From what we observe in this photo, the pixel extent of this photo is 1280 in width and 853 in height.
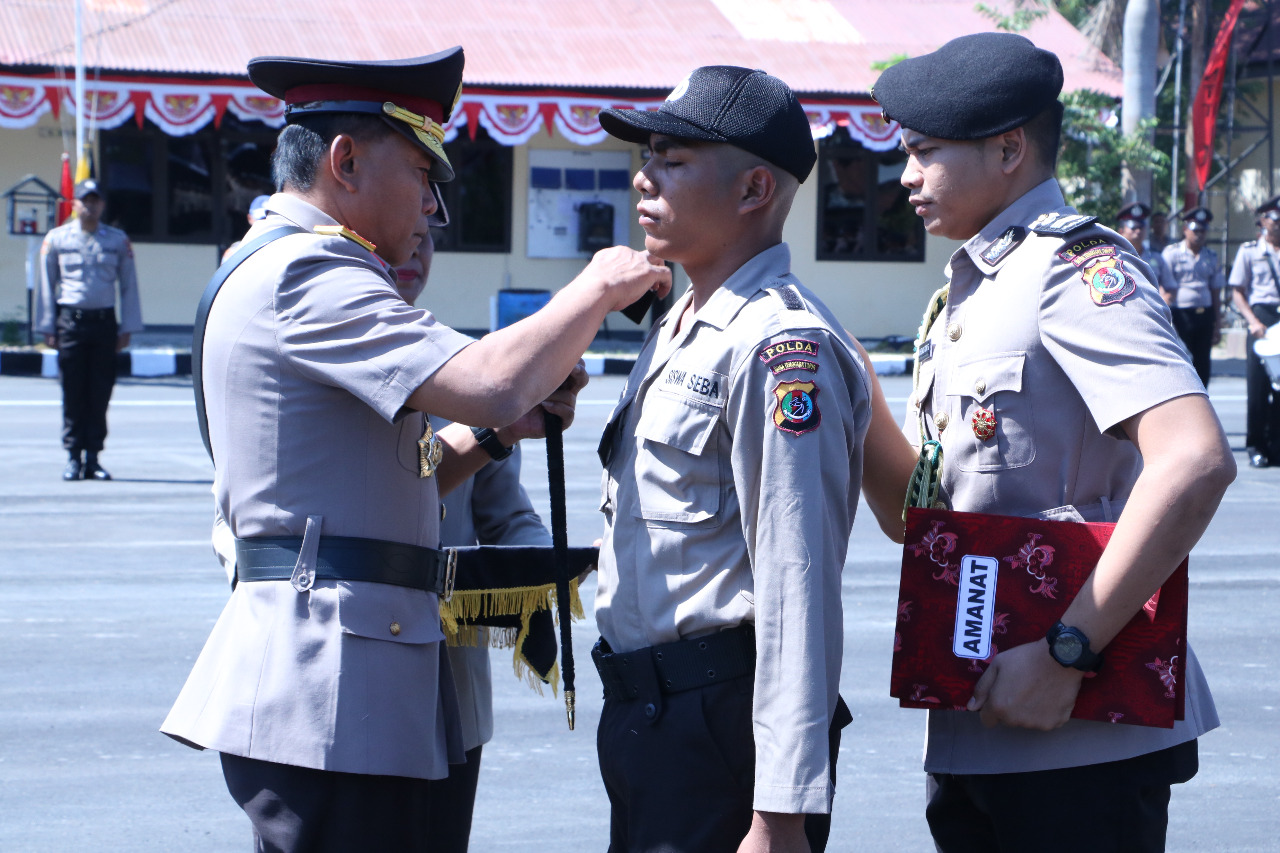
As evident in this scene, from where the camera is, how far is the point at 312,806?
8.29ft

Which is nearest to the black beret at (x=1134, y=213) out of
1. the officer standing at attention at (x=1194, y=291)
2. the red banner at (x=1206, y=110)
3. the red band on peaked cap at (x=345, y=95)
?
the officer standing at attention at (x=1194, y=291)

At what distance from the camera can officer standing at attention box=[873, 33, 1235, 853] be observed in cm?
230

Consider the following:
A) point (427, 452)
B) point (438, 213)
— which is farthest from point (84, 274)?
point (427, 452)

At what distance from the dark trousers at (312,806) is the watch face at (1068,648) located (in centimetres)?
115

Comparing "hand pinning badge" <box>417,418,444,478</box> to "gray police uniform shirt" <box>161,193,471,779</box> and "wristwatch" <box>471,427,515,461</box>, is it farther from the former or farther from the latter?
"wristwatch" <box>471,427,515,461</box>

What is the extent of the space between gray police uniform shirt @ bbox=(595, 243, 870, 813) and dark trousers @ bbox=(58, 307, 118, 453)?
26.5 feet

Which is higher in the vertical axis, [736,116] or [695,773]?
[736,116]

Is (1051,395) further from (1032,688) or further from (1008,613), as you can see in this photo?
(1032,688)

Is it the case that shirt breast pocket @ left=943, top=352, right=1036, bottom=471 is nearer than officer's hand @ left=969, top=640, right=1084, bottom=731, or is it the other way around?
officer's hand @ left=969, top=640, right=1084, bottom=731

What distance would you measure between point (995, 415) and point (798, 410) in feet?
1.28

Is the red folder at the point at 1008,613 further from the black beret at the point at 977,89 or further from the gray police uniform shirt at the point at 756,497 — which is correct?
the black beret at the point at 977,89

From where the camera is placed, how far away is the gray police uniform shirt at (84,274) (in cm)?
1074

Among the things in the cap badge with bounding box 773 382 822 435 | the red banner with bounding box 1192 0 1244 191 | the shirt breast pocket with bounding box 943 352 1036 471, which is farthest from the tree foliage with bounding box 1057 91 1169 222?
the cap badge with bounding box 773 382 822 435

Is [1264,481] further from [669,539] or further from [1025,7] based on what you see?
[1025,7]
